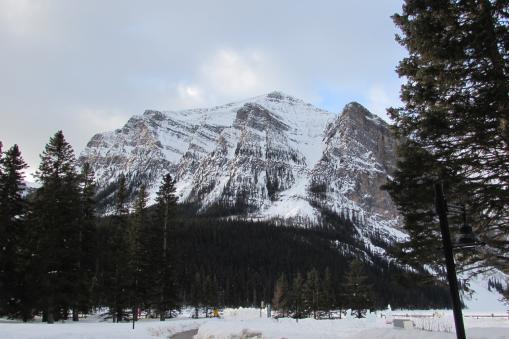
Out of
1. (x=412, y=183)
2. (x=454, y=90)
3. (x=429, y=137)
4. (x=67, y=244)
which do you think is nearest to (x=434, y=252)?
(x=412, y=183)

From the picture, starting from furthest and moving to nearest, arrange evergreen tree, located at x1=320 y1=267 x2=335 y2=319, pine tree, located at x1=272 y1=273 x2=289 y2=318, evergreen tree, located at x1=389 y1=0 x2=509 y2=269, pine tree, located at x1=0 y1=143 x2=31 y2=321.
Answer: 1. pine tree, located at x1=272 y1=273 x2=289 y2=318
2. evergreen tree, located at x1=320 y1=267 x2=335 y2=319
3. pine tree, located at x1=0 y1=143 x2=31 y2=321
4. evergreen tree, located at x1=389 y1=0 x2=509 y2=269

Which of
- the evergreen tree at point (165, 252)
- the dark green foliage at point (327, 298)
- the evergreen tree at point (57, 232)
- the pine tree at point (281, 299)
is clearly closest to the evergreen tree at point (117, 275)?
the evergreen tree at point (165, 252)

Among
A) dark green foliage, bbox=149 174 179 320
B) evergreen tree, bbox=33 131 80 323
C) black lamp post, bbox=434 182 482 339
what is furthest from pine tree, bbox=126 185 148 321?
black lamp post, bbox=434 182 482 339

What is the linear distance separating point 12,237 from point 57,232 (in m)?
3.42

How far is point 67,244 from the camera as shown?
116 feet

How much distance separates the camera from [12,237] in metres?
34.5

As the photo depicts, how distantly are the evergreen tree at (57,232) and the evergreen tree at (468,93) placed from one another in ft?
92.6

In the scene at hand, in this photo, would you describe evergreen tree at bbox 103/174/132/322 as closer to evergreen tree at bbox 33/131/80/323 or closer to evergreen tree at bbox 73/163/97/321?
evergreen tree at bbox 73/163/97/321

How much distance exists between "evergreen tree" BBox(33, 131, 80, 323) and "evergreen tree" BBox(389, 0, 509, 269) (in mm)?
28238

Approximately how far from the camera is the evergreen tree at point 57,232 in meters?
33.0

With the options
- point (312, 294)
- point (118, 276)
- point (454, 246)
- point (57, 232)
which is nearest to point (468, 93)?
point (454, 246)

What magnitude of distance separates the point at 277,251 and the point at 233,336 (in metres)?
166

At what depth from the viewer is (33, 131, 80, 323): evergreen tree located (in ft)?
108

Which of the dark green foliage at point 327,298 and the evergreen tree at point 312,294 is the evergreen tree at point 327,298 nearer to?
the dark green foliage at point 327,298
